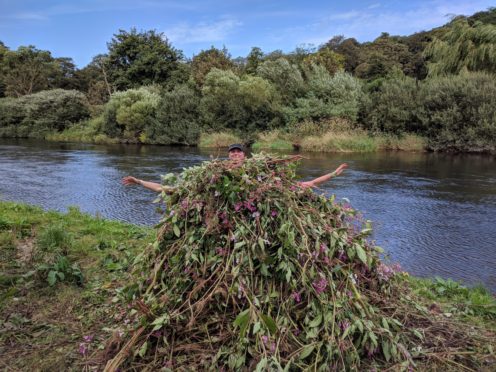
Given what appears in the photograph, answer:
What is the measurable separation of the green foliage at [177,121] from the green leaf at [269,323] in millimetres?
26208

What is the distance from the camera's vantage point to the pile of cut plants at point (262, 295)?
106 inches

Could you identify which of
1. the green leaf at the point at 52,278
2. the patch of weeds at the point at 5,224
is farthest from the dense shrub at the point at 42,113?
the green leaf at the point at 52,278

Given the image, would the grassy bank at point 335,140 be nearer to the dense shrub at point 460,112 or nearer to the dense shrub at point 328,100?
the dense shrub at point 328,100

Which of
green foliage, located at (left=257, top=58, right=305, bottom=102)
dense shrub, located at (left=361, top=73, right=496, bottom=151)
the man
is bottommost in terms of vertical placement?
the man

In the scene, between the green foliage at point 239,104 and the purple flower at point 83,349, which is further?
the green foliage at point 239,104

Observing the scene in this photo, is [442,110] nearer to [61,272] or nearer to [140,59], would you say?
[61,272]

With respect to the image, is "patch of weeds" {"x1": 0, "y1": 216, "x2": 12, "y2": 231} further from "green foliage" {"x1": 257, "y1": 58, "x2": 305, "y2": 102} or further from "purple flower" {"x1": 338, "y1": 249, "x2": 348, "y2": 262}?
"green foliage" {"x1": 257, "y1": 58, "x2": 305, "y2": 102}

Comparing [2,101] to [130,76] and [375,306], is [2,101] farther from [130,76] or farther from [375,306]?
[375,306]

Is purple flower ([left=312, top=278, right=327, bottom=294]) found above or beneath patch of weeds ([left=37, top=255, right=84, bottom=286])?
above

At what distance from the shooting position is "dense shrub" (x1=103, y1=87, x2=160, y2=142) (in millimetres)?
31375

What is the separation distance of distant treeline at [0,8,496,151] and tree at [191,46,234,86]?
0.16 metres

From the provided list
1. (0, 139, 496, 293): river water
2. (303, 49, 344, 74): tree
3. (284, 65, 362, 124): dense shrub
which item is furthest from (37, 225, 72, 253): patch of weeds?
(303, 49, 344, 74): tree

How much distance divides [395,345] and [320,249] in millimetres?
799

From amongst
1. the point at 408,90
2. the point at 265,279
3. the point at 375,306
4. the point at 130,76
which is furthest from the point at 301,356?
the point at 130,76
